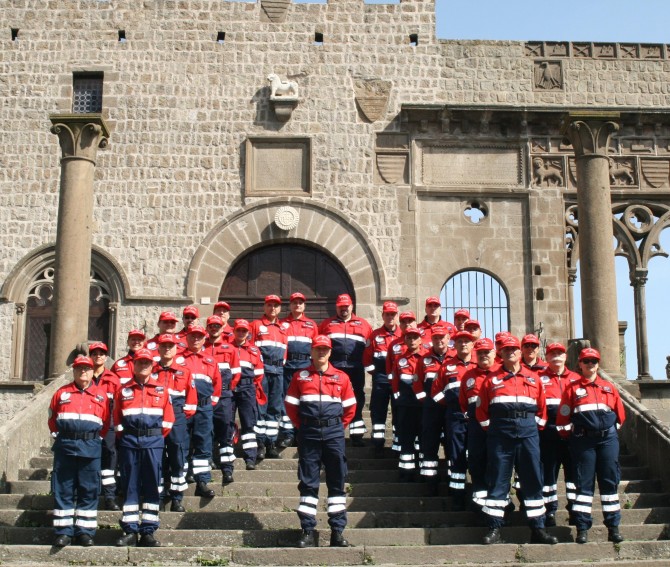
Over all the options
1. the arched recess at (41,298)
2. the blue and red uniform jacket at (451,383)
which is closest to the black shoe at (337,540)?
the blue and red uniform jacket at (451,383)

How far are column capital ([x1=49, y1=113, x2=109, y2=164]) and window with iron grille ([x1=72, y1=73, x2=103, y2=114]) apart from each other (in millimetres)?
4717

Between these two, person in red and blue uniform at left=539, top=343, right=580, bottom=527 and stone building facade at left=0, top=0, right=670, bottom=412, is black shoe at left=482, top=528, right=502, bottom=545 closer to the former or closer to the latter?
person in red and blue uniform at left=539, top=343, right=580, bottom=527

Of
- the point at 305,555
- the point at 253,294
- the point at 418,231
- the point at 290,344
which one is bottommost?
the point at 305,555

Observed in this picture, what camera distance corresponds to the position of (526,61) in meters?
20.6

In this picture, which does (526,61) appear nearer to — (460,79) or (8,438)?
(460,79)

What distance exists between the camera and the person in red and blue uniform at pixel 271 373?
1334 centimetres

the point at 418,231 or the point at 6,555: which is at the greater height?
the point at 418,231

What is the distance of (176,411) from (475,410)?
11.3 ft

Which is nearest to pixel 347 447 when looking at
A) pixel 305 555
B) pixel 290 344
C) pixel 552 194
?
pixel 290 344

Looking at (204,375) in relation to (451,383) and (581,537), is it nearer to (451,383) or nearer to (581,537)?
(451,383)

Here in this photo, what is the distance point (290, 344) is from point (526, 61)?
31.7 ft

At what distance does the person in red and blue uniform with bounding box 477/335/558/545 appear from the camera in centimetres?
1089

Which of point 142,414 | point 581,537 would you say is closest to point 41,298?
point 142,414

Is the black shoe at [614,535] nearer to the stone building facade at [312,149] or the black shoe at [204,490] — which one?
the black shoe at [204,490]
